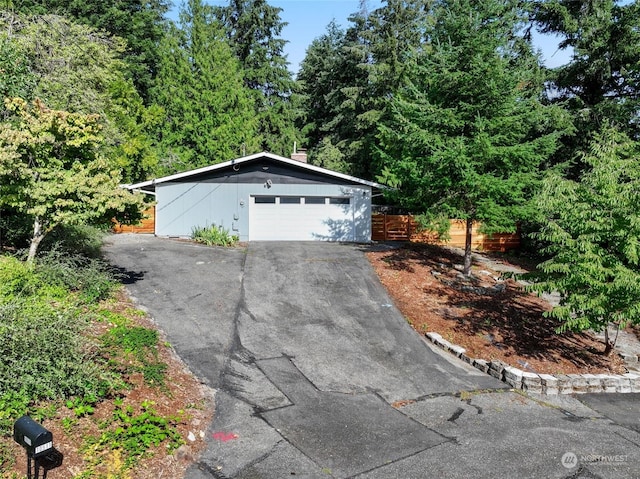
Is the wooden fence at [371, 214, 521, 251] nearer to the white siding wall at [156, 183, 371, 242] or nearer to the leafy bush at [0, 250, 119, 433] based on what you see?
the white siding wall at [156, 183, 371, 242]

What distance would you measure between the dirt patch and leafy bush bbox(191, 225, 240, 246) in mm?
5812

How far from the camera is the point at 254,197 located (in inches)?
736

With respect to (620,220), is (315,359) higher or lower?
lower

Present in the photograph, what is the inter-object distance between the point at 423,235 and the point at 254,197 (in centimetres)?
890

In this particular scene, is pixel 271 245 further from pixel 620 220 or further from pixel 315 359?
pixel 620 220

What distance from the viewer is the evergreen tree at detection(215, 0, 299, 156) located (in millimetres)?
33781

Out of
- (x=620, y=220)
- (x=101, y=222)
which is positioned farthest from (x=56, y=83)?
(x=620, y=220)

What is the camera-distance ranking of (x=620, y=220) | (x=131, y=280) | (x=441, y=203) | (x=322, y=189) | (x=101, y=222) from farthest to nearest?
(x=322, y=189)
(x=441, y=203)
(x=131, y=280)
(x=101, y=222)
(x=620, y=220)

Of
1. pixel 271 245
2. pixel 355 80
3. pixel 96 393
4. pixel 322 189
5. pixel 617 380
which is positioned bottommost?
pixel 617 380

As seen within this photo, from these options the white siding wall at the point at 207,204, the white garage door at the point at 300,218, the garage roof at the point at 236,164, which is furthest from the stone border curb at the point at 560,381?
the white siding wall at the point at 207,204

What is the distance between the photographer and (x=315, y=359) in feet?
27.7

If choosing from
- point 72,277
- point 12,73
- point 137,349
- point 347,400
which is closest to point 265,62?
point 12,73

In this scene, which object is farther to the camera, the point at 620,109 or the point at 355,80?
the point at 355,80

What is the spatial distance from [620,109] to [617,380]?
43.3 feet
